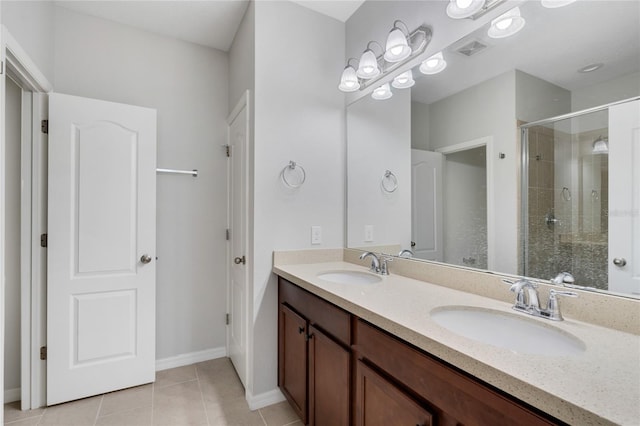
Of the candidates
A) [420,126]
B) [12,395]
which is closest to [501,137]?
[420,126]

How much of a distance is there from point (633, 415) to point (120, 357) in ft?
8.38

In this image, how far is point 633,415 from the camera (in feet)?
1.62

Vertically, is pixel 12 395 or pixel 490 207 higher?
pixel 490 207

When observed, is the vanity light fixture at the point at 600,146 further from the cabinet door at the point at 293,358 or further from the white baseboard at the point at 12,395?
the white baseboard at the point at 12,395

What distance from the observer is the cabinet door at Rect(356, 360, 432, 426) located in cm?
88

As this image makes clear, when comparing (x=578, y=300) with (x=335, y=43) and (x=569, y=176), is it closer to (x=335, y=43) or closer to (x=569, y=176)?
(x=569, y=176)

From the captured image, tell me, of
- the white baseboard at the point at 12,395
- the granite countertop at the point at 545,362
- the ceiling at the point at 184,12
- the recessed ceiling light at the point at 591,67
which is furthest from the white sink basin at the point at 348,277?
the white baseboard at the point at 12,395

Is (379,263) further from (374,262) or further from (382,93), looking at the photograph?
(382,93)

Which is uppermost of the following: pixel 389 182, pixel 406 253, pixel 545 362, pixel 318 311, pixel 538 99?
pixel 538 99

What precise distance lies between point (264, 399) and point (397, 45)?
7.29 feet

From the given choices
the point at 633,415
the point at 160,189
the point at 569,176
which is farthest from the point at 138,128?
the point at 633,415

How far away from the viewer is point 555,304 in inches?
37.4

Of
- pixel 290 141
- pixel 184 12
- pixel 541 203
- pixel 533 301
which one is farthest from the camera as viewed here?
pixel 184 12

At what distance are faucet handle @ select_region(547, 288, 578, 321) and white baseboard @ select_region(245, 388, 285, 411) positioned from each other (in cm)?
164
